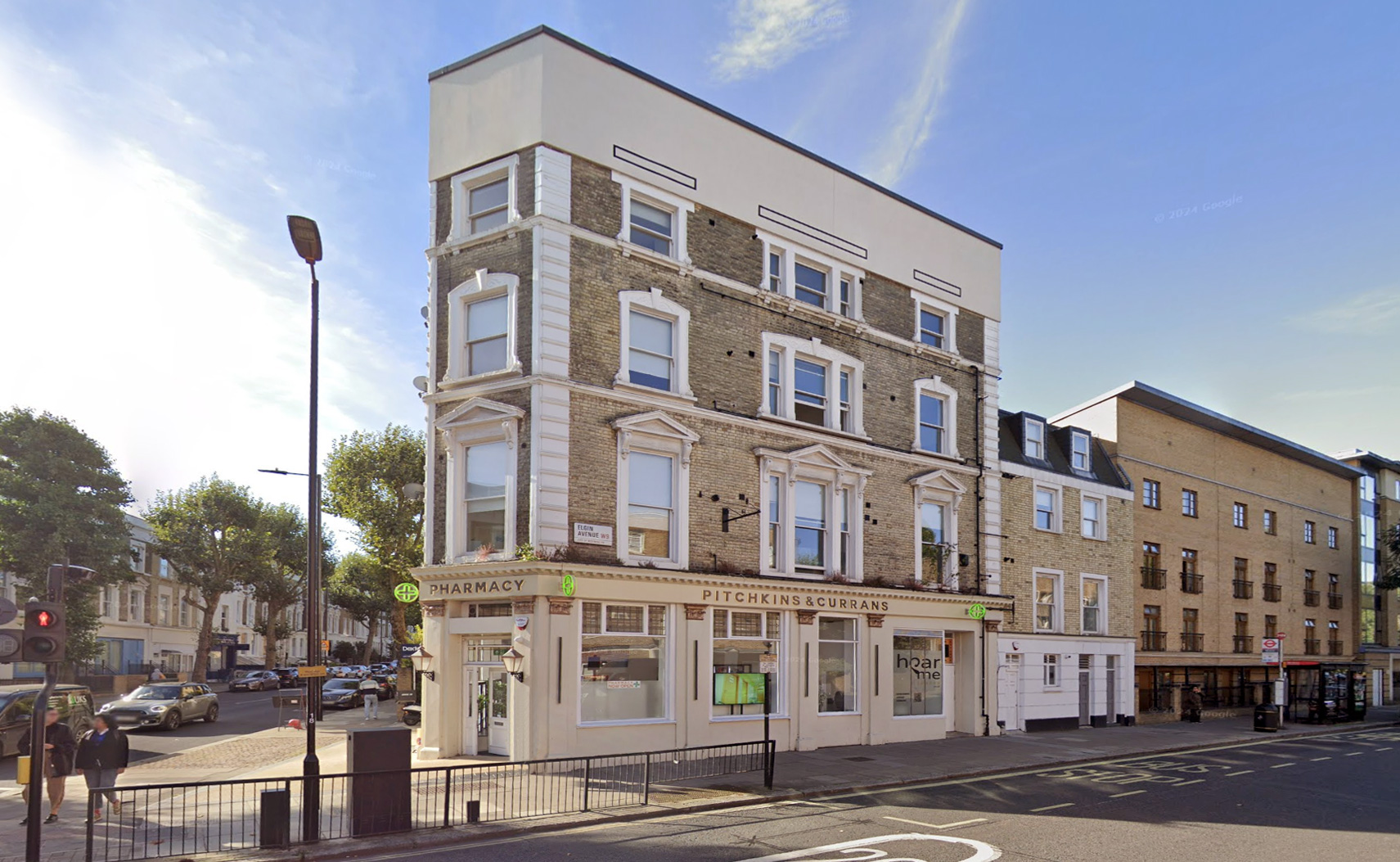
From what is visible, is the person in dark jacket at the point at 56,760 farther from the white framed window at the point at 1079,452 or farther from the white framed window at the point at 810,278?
the white framed window at the point at 1079,452

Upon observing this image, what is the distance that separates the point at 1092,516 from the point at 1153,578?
603cm

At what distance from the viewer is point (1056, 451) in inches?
1423

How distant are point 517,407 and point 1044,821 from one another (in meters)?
12.2

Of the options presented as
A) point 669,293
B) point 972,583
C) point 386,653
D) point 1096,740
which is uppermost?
point 669,293

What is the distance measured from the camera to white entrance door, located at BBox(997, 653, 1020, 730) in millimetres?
31231

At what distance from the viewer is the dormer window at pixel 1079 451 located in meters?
36.3

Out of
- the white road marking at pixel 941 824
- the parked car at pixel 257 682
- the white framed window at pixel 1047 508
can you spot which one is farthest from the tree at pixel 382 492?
the white road marking at pixel 941 824

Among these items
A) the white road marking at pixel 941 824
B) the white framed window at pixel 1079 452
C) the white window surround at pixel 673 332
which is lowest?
the white road marking at pixel 941 824

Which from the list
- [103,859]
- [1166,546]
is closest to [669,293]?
[103,859]

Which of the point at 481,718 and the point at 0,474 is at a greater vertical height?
the point at 0,474

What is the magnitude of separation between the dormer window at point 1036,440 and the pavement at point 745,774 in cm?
891

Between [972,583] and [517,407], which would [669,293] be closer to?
[517,407]

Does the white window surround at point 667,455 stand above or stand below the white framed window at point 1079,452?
below

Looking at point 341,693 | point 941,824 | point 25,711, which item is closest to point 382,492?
point 341,693
